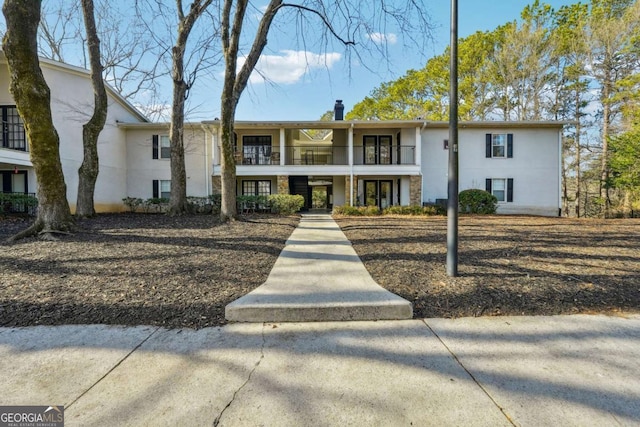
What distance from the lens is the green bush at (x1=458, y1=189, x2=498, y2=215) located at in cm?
1517

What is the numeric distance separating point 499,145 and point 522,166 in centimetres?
163

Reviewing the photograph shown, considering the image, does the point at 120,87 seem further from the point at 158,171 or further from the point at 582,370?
the point at 582,370

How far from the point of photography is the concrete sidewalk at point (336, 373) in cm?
181

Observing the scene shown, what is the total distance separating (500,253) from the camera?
18.5ft

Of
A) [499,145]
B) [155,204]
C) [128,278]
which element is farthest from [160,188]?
[499,145]

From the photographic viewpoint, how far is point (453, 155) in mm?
4156

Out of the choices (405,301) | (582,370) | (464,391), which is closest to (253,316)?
(405,301)

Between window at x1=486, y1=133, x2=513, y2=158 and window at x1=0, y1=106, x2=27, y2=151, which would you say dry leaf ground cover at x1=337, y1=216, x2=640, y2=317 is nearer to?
window at x1=486, y1=133, x2=513, y2=158

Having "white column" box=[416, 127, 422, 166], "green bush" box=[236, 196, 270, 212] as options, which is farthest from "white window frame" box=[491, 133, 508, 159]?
"green bush" box=[236, 196, 270, 212]

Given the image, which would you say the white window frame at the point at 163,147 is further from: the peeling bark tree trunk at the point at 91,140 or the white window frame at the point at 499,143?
the white window frame at the point at 499,143

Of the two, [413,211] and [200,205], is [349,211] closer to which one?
[413,211]

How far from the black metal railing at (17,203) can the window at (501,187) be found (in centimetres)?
2067

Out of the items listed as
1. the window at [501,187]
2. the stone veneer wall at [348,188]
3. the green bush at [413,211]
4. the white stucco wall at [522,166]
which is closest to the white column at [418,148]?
the white stucco wall at [522,166]

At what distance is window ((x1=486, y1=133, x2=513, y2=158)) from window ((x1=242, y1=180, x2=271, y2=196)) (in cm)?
1216
